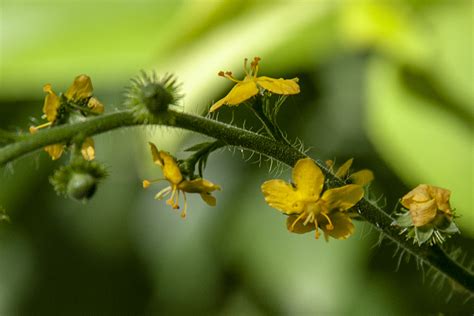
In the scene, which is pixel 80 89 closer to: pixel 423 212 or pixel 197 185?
pixel 197 185

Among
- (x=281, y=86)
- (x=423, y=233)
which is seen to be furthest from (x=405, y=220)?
(x=281, y=86)

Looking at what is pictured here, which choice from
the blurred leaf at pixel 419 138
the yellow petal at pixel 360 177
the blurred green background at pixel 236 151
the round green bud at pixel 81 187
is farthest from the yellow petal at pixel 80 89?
the blurred leaf at pixel 419 138

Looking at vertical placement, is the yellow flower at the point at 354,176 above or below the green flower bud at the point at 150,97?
below

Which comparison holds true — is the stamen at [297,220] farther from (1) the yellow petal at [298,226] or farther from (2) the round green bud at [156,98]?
(2) the round green bud at [156,98]

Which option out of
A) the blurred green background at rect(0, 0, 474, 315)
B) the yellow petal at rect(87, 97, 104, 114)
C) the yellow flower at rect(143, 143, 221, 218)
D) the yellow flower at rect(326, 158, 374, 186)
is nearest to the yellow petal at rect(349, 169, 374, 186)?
the yellow flower at rect(326, 158, 374, 186)

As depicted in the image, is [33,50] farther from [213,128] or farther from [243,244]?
[213,128]

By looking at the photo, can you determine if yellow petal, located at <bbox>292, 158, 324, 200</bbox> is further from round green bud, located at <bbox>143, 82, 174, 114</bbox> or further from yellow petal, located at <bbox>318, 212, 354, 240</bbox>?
round green bud, located at <bbox>143, 82, 174, 114</bbox>

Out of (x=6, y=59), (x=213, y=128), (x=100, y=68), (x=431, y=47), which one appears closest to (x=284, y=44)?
(x=431, y=47)
